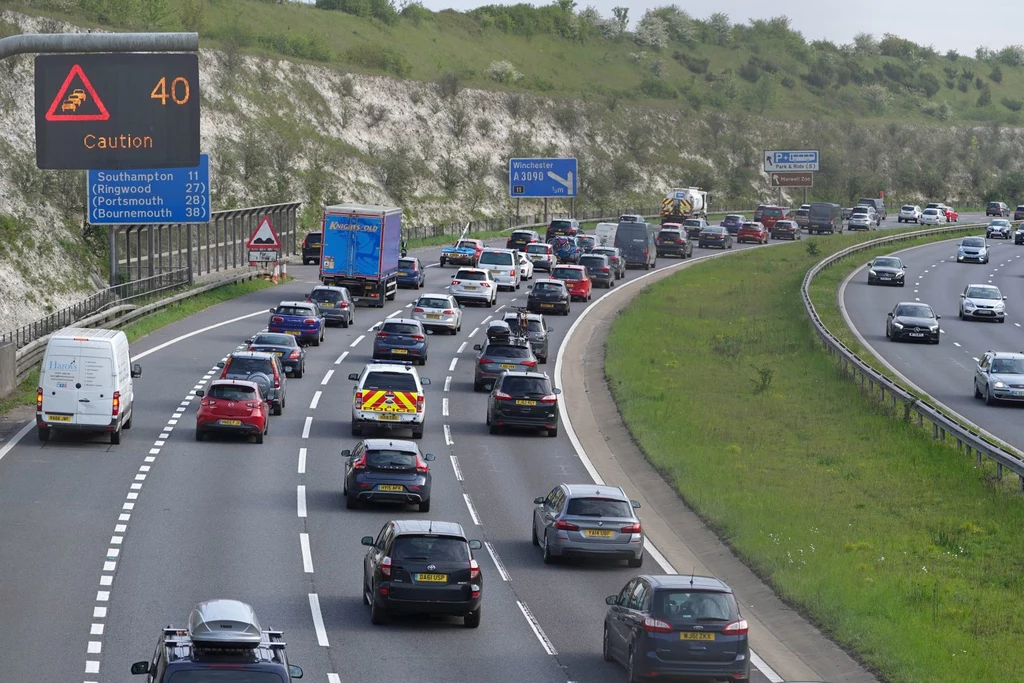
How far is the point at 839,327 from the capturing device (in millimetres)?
62094

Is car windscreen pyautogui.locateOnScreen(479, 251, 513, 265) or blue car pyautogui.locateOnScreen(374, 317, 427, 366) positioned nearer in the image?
blue car pyautogui.locateOnScreen(374, 317, 427, 366)

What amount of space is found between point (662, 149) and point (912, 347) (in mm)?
111235

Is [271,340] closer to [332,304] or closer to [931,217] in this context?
[332,304]

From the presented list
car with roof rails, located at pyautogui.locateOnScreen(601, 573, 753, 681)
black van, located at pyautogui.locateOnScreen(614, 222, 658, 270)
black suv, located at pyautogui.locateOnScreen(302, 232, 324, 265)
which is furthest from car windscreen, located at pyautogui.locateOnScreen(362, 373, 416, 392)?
black van, located at pyautogui.locateOnScreen(614, 222, 658, 270)

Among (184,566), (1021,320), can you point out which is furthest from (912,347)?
(184,566)

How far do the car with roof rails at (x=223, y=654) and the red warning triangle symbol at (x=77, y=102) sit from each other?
9.31 metres

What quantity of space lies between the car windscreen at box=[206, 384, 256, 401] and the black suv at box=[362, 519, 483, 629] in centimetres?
1494

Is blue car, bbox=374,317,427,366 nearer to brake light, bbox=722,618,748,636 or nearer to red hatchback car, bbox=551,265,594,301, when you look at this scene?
red hatchback car, bbox=551,265,594,301

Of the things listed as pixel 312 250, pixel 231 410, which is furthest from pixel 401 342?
pixel 312 250

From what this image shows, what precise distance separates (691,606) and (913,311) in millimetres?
42836

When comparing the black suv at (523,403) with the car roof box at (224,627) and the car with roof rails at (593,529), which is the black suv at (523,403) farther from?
the car roof box at (224,627)

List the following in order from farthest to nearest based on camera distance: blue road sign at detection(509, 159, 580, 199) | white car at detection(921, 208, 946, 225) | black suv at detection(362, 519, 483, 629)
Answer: white car at detection(921, 208, 946, 225), blue road sign at detection(509, 159, 580, 199), black suv at detection(362, 519, 483, 629)

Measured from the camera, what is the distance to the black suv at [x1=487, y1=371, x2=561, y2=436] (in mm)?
39812

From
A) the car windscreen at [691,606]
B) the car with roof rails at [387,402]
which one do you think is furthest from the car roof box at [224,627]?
the car with roof rails at [387,402]
